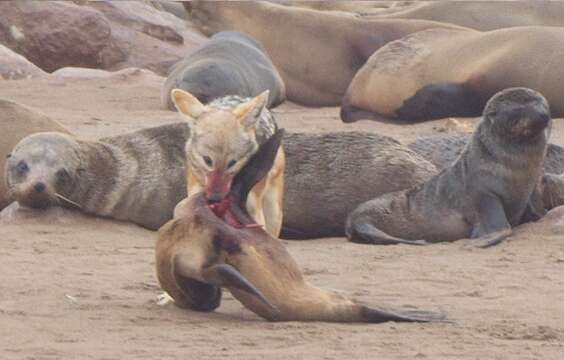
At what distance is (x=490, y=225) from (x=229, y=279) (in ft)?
9.87

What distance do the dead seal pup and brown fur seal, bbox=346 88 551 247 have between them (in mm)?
969

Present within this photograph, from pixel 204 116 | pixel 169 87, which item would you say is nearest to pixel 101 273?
pixel 204 116

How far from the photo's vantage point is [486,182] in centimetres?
792

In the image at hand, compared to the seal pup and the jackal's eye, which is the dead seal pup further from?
the jackal's eye

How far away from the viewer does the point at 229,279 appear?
4797 millimetres

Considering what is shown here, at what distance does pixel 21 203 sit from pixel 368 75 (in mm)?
5078

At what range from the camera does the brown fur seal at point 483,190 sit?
7812mm

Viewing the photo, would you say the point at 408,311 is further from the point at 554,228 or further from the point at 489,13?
the point at 489,13

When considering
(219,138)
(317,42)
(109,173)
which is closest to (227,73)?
(317,42)

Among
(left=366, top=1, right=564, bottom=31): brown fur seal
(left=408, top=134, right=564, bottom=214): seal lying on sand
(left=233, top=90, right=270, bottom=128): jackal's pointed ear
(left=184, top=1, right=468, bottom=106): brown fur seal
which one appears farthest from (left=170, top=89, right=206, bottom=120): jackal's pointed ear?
(left=366, top=1, right=564, bottom=31): brown fur seal

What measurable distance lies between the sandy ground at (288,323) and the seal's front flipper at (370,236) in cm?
7

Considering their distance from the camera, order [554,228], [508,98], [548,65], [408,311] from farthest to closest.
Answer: [548,65] → [508,98] → [554,228] → [408,311]

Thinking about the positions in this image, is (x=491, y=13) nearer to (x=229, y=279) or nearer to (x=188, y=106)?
(x=188, y=106)

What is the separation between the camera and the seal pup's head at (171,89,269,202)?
6000mm
